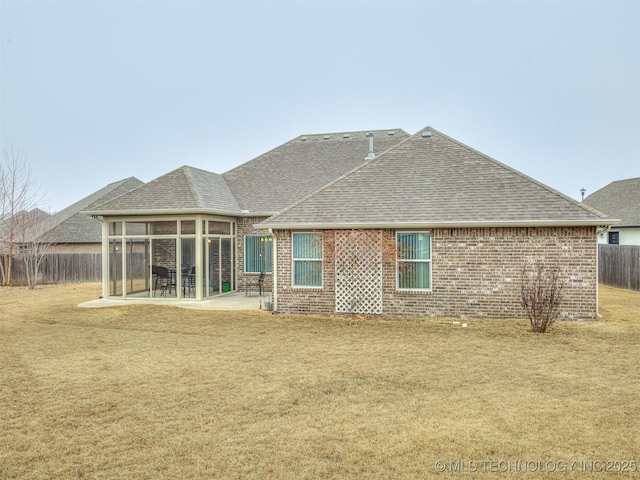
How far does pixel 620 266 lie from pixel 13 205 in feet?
98.0

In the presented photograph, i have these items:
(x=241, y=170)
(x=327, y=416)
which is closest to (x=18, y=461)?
(x=327, y=416)

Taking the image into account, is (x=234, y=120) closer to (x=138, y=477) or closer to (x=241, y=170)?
(x=241, y=170)

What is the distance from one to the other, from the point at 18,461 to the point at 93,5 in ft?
82.3

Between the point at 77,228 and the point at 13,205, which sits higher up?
the point at 13,205

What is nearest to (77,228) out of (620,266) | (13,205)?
(13,205)

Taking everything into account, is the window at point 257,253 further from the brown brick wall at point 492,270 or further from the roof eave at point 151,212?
the brown brick wall at point 492,270

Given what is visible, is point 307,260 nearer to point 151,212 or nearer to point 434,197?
point 434,197

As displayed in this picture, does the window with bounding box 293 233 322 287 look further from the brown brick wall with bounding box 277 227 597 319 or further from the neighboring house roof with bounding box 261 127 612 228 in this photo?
the brown brick wall with bounding box 277 227 597 319

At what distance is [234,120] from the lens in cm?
3481

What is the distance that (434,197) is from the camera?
521 inches

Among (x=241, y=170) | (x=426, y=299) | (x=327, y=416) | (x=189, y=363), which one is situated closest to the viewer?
(x=327, y=416)

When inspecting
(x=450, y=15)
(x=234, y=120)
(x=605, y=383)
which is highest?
(x=450, y=15)

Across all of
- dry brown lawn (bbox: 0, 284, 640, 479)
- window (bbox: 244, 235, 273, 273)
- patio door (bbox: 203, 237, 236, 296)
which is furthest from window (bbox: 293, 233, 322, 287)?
window (bbox: 244, 235, 273, 273)

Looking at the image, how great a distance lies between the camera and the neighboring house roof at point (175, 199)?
51.7ft
